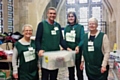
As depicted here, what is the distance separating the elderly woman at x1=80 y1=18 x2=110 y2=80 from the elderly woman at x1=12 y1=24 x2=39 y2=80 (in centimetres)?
77

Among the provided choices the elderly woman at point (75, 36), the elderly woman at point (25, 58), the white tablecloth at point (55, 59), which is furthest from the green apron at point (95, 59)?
the elderly woman at point (25, 58)

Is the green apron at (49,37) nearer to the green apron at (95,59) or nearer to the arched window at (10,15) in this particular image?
the green apron at (95,59)

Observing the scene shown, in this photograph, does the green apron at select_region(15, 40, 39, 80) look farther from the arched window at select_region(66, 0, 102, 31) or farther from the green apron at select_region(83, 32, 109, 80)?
the arched window at select_region(66, 0, 102, 31)

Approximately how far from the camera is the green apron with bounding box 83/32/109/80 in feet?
10.1

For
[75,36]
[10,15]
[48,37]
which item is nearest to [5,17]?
[10,15]

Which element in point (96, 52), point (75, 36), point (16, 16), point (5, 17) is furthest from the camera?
point (16, 16)

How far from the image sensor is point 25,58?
3227 millimetres

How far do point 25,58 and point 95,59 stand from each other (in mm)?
995

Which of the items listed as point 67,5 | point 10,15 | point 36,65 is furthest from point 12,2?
point 67,5

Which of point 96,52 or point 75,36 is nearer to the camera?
point 96,52

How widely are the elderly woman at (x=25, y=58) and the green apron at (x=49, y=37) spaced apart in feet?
0.58

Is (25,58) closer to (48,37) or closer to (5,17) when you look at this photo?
(48,37)

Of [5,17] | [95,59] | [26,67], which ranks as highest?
[5,17]

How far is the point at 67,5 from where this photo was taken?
612 inches
